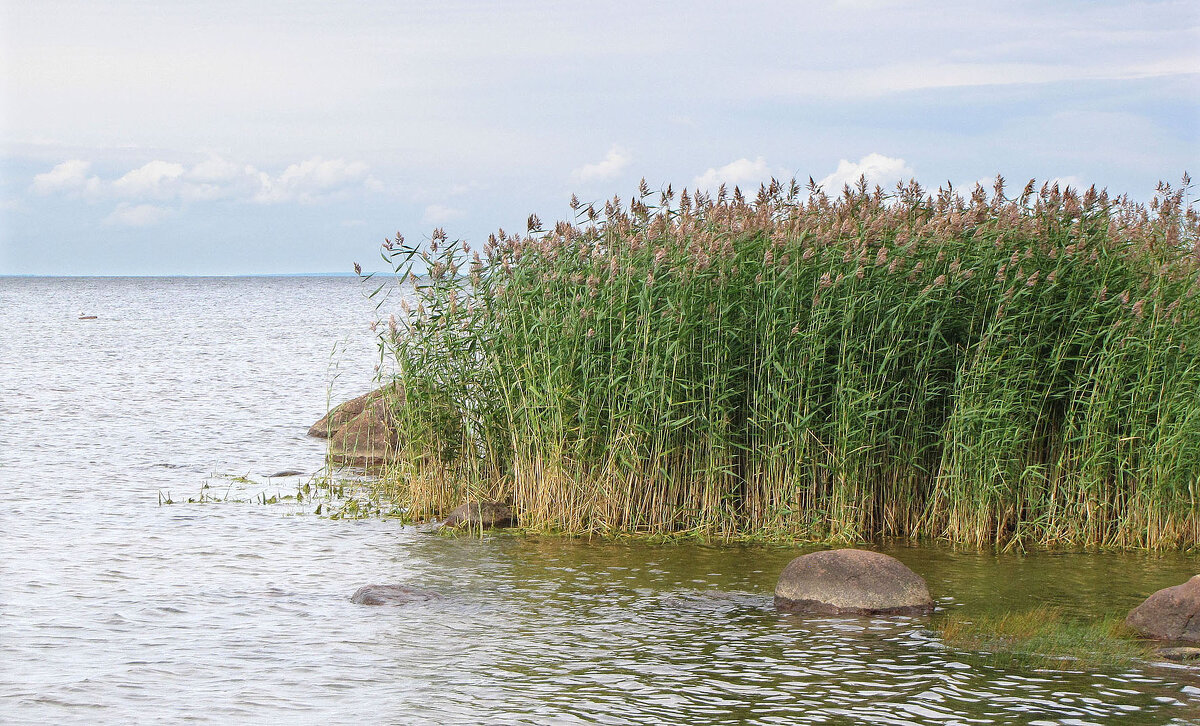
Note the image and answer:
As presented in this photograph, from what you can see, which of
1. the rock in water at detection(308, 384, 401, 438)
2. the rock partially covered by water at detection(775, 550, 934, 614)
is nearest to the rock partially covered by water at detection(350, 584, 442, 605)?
the rock partially covered by water at detection(775, 550, 934, 614)

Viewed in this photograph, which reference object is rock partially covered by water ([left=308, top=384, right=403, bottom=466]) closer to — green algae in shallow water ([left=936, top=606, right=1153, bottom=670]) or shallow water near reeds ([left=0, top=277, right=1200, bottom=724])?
shallow water near reeds ([left=0, top=277, right=1200, bottom=724])

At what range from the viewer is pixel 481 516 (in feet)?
44.1

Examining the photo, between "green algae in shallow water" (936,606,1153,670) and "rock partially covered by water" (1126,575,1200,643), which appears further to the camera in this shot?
"rock partially covered by water" (1126,575,1200,643)

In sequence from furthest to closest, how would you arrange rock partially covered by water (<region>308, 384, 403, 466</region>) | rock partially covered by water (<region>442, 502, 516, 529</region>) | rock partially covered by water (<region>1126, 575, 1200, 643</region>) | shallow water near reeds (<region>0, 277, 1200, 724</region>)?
rock partially covered by water (<region>308, 384, 403, 466</region>) < rock partially covered by water (<region>442, 502, 516, 529</region>) < rock partially covered by water (<region>1126, 575, 1200, 643</region>) < shallow water near reeds (<region>0, 277, 1200, 724</region>)

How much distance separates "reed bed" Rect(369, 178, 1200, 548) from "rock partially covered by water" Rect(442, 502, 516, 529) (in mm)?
281

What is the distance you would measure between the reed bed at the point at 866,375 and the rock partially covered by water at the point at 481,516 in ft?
0.92

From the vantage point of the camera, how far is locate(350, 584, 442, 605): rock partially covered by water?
10562 mm

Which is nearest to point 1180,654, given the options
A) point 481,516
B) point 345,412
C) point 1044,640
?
point 1044,640

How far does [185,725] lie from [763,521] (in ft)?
23.2

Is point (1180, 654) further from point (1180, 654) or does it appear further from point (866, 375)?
point (866, 375)

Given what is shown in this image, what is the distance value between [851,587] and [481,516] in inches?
190

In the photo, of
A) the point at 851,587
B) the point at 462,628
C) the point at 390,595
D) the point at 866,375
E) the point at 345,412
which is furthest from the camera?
the point at 345,412

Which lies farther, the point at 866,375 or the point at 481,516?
the point at 481,516

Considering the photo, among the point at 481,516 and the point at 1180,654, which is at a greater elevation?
the point at 481,516
